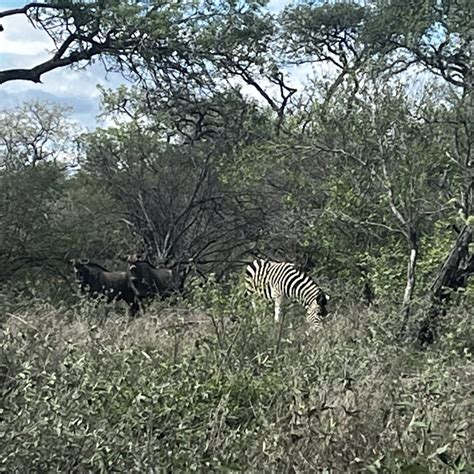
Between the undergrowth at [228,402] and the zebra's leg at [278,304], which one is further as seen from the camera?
the zebra's leg at [278,304]

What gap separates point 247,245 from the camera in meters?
17.4

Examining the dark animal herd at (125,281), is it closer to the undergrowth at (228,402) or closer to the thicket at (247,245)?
the thicket at (247,245)

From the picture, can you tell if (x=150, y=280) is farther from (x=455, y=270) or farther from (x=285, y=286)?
(x=455, y=270)

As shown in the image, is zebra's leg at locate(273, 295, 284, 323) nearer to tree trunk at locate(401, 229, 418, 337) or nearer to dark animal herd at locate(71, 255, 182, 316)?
tree trunk at locate(401, 229, 418, 337)

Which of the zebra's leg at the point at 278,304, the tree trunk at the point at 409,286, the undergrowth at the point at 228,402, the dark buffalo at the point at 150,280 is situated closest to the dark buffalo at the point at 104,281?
the dark buffalo at the point at 150,280

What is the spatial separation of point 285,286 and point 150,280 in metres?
2.40

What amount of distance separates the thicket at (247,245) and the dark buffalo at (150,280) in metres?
0.38

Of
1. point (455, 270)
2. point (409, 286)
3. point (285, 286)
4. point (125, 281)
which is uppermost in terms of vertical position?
point (455, 270)

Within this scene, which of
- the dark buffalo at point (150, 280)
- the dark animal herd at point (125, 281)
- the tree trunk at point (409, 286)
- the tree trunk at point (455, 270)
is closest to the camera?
the tree trunk at point (409, 286)

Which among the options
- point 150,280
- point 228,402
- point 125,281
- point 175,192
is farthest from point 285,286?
point 228,402

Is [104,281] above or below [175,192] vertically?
below

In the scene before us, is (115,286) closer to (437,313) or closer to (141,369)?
(437,313)

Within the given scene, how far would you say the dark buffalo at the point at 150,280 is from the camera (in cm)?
1420

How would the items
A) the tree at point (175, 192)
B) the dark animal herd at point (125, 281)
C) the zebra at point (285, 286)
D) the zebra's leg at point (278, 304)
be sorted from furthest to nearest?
the tree at point (175, 192) → the dark animal herd at point (125, 281) → the zebra at point (285, 286) → the zebra's leg at point (278, 304)
